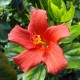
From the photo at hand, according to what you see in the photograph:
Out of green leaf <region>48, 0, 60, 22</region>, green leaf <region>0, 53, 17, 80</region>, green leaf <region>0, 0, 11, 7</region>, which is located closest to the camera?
green leaf <region>0, 53, 17, 80</region>

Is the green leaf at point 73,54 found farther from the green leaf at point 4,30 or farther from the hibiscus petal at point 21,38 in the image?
the green leaf at point 4,30

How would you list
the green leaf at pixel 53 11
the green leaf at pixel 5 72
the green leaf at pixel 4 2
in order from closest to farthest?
1. the green leaf at pixel 5 72
2. the green leaf at pixel 53 11
3. the green leaf at pixel 4 2

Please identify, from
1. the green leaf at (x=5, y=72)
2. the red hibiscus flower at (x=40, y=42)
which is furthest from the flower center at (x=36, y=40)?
the green leaf at (x=5, y=72)

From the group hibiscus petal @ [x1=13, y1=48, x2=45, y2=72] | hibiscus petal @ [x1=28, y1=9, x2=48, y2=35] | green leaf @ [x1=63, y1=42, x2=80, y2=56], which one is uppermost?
hibiscus petal @ [x1=28, y1=9, x2=48, y2=35]

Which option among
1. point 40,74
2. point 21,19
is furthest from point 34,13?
point 21,19

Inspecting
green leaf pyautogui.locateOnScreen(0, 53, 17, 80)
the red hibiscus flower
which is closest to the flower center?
the red hibiscus flower

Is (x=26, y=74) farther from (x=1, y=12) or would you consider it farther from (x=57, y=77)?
Result: (x=1, y=12)

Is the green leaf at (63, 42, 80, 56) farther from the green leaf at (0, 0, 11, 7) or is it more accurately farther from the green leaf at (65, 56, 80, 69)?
the green leaf at (0, 0, 11, 7)
